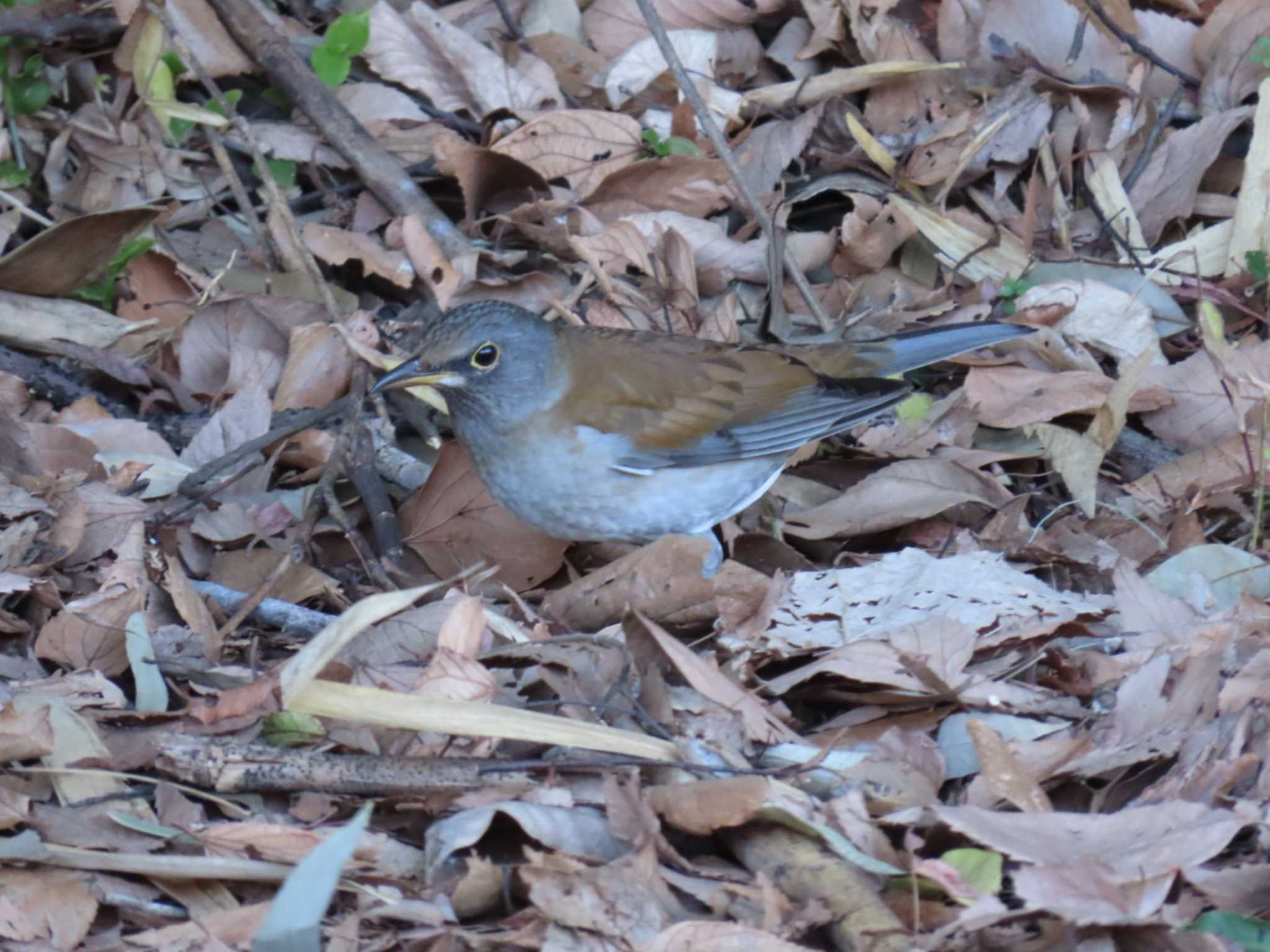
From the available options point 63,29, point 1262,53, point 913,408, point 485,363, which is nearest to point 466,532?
point 485,363

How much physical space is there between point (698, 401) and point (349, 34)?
220 centimetres

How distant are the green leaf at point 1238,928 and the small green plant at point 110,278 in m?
4.31

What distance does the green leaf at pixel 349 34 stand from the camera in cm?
604

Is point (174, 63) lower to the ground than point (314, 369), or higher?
higher

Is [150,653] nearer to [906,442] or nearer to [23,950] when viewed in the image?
[23,950]

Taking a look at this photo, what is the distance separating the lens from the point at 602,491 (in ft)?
16.8

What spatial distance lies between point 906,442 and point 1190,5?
274 centimetres

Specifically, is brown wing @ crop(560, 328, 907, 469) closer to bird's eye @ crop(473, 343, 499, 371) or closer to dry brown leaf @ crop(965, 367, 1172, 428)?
→ bird's eye @ crop(473, 343, 499, 371)

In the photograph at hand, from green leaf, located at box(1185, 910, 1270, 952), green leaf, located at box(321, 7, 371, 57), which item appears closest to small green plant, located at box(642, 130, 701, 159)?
green leaf, located at box(321, 7, 371, 57)

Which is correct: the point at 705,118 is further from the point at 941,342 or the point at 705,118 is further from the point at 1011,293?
the point at 1011,293

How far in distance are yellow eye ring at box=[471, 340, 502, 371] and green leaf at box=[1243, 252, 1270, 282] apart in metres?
3.02

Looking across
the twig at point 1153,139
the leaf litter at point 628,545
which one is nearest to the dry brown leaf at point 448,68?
the leaf litter at point 628,545

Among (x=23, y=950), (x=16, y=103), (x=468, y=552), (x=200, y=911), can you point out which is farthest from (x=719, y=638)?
(x=16, y=103)

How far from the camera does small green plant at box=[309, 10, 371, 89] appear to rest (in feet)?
19.9
